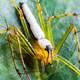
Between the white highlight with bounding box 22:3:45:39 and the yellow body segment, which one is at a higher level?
the white highlight with bounding box 22:3:45:39

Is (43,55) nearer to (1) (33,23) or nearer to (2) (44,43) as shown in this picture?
(2) (44,43)

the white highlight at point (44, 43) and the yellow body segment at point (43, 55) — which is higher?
the white highlight at point (44, 43)

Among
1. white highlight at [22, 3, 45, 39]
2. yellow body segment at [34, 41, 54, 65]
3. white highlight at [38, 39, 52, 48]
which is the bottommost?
yellow body segment at [34, 41, 54, 65]

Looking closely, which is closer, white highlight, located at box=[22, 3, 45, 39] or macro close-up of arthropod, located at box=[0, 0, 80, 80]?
macro close-up of arthropod, located at box=[0, 0, 80, 80]

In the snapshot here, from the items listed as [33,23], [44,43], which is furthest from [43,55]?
[33,23]

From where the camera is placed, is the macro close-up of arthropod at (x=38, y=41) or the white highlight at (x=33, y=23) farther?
the white highlight at (x=33, y=23)

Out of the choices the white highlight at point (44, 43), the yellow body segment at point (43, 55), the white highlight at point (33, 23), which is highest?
the white highlight at point (33, 23)

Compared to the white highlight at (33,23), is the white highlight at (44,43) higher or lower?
lower

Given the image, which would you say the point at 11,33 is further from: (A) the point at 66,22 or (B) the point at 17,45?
(A) the point at 66,22
